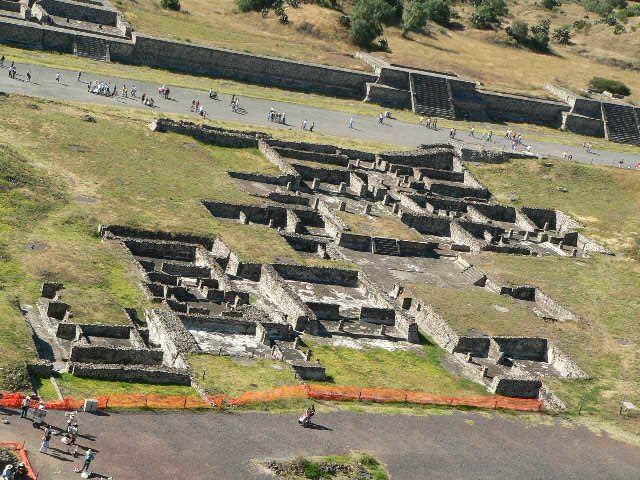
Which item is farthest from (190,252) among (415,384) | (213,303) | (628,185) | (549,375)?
(628,185)

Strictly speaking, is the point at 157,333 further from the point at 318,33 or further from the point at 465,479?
the point at 318,33

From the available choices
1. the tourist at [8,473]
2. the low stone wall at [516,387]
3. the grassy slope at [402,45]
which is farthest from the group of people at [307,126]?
the tourist at [8,473]

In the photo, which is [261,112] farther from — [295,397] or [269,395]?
[269,395]

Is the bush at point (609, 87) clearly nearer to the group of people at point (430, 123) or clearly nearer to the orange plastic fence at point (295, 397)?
the group of people at point (430, 123)

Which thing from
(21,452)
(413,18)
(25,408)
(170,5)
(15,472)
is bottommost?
(25,408)

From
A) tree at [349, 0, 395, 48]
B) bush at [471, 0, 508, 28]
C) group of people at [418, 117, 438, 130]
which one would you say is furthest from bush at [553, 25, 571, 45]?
group of people at [418, 117, 438, 130]

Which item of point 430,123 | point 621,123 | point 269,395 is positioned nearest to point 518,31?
point 621,123
